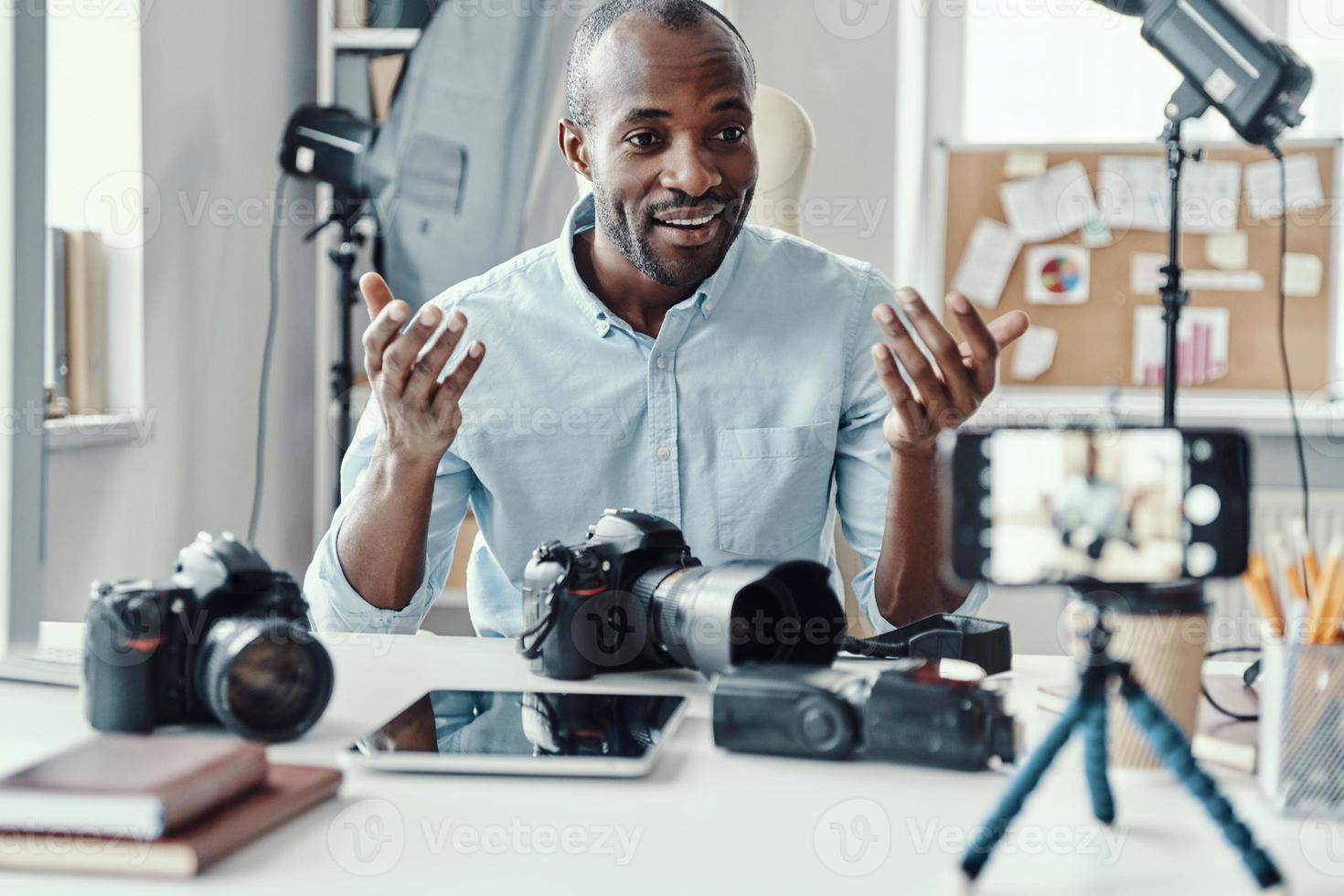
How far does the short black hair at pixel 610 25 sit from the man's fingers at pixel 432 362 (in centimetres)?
45

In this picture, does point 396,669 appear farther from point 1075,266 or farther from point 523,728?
point 1075,266

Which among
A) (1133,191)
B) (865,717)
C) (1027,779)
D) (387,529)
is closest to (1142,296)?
(1133,191)

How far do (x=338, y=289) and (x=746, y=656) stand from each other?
5.87 ft

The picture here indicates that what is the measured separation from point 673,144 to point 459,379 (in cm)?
40

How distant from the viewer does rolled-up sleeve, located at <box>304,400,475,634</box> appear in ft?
3.84

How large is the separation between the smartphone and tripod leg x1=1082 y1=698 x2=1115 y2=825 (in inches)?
2.5

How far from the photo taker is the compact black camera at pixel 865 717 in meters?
0.64

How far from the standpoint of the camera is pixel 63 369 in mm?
1814

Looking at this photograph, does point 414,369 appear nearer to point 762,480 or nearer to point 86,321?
point 762,480

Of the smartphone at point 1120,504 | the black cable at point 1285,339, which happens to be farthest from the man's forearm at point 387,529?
the black cable at point 1285,339

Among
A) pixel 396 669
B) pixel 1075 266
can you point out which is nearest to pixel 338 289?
pixel 1075 266

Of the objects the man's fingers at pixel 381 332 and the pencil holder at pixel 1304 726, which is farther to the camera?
the man's fingers at pixel 381 332

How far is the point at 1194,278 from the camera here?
250 centimetres

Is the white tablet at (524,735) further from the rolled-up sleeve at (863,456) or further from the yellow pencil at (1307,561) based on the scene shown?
the rolled-up sleeve at (863,456)
